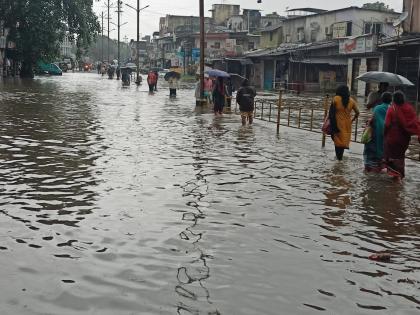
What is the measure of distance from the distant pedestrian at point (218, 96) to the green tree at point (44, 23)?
3007 cm

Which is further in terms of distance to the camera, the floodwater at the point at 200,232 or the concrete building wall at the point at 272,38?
the concrete building wall at the point at 272,38

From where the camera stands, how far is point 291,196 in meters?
7.82

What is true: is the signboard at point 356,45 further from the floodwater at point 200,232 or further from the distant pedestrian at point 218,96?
the floodwater at point 200,232

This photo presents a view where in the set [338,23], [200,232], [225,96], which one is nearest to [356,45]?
[338,23]

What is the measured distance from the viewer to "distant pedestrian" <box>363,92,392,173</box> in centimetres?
970

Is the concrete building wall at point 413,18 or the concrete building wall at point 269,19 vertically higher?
the concrete building wall at point 269,19

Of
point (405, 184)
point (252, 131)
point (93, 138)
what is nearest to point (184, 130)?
point (252, 131)

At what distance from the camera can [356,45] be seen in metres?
38.7

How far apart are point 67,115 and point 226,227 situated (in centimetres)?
1375

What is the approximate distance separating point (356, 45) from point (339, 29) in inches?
350

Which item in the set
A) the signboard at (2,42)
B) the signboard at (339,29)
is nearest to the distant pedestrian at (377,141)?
the signboard at (339,29)

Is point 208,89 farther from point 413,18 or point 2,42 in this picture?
point 2,42

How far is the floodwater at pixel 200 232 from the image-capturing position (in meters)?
4.29

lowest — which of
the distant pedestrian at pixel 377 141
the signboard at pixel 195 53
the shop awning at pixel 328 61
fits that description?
the distant pedestrian at pixel 377 141
